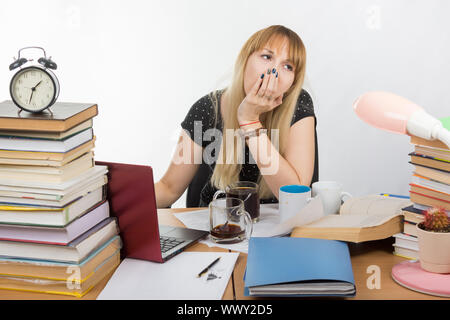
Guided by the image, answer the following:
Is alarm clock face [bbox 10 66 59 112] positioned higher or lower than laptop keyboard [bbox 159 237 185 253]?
higher

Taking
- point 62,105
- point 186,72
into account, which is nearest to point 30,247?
point 62,105

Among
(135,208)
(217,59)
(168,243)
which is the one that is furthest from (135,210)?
(217,59)

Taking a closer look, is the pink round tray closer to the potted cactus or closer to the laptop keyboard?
the potted cactus

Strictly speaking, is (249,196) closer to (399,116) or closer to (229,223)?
(229,223)

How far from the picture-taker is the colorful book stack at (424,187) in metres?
1.03

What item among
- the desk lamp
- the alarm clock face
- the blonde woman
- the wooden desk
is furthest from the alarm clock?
the blonde woman

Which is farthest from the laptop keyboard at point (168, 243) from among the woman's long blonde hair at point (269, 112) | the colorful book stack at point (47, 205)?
the woman's long blonde hair at point (269, 112)

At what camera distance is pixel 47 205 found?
0.94 meters

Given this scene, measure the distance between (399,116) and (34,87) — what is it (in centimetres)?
71

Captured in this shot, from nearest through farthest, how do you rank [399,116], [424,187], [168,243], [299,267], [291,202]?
[399,116] < [299,267] < [424,187] < [168,243] < [291,202]

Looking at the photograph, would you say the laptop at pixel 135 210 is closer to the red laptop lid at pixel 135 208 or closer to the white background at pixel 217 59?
the red laptop lid at pixel 135 208

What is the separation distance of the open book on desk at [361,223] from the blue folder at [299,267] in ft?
0.12

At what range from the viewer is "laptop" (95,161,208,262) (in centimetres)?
105

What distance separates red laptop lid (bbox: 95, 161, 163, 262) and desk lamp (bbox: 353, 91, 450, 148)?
0.46 meters
